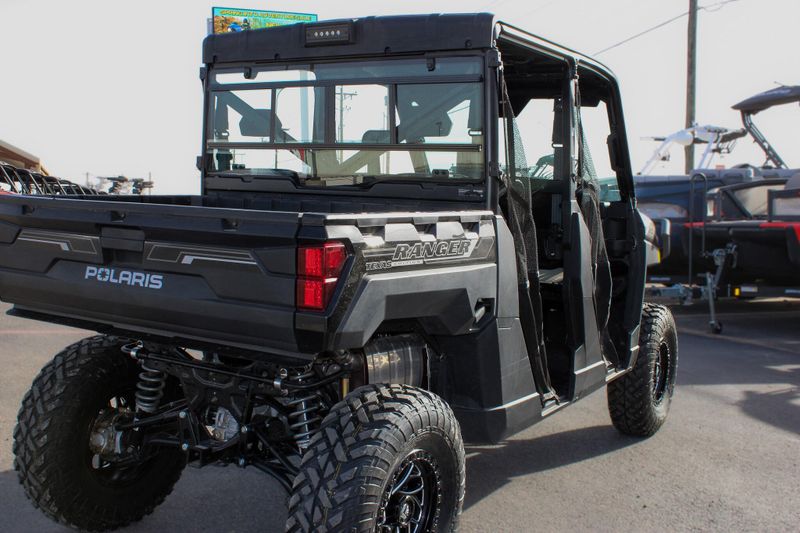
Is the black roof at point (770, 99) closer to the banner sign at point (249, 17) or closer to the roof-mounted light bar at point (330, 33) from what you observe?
the roof-mounted light bar at point (330, 33)

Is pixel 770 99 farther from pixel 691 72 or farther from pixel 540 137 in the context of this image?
pixel 540 137

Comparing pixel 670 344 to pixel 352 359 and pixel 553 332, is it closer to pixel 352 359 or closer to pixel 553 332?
pixel 553 332

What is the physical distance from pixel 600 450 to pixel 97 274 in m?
3.58

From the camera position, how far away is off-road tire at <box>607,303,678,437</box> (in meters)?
5.34

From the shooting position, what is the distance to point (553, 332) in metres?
4.77

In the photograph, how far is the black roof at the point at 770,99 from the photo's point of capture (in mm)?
14480

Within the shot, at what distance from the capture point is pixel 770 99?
14875 millimetres

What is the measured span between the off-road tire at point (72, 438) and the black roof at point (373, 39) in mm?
1705

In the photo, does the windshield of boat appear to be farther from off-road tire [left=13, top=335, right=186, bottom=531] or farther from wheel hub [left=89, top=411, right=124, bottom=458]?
wheel hub [left=89, top=411, right=124, bottom=458]

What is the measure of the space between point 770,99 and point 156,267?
14.6 meters

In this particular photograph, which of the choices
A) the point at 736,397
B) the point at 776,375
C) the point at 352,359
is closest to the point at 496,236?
the point at 352,359

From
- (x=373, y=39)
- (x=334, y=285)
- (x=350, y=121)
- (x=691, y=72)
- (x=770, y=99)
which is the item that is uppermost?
(x=691, y=72)

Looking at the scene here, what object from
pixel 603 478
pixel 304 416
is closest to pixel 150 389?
pixel 304 416

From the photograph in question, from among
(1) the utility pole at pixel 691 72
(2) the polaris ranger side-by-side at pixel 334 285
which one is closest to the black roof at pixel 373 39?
(2) the polaris ranger side-by-side at pixel 334 285
